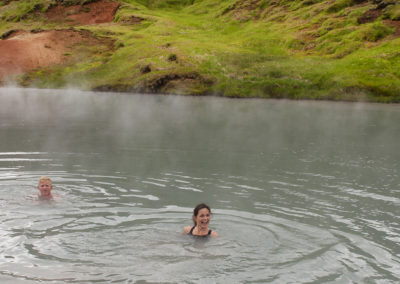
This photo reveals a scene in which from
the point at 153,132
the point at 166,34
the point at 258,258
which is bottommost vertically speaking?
the point at 258,258

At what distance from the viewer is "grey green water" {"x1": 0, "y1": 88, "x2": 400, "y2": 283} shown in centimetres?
910

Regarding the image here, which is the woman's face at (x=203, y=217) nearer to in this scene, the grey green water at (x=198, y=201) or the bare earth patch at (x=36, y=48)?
the grey green water at (x=198, y=201)

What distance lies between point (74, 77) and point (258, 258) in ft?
178

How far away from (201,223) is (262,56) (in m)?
50.6

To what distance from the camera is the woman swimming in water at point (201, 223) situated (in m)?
10.2

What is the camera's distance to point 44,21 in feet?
281

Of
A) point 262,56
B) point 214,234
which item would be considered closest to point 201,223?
point 214,234

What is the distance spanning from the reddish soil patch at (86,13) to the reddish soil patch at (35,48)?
46.9 ft

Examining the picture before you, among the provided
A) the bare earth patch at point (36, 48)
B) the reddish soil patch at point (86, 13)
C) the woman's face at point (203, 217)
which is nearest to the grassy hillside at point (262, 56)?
the bare earth patch at point (36, 48)

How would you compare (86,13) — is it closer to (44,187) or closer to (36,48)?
(36,48)

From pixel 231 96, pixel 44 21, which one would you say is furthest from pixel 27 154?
pixel 44 21

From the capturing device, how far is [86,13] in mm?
87375

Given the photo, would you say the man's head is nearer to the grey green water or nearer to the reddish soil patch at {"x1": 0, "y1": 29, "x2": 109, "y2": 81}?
the grey green water

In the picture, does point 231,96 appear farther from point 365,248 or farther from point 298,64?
point 365,248
